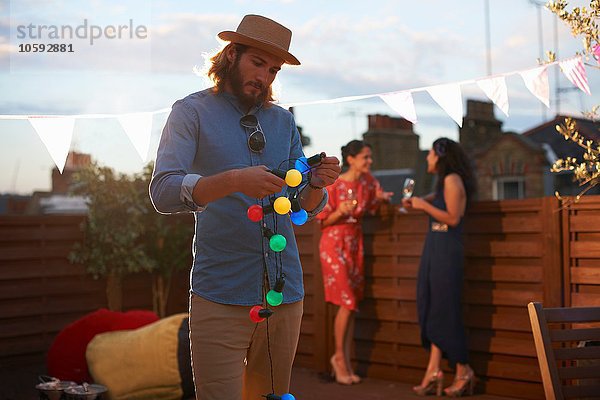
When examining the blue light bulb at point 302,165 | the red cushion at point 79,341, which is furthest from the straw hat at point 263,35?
the red cushion at point 79,341

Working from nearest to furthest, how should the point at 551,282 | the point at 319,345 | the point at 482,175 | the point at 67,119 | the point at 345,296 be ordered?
1. the point at 67,119
2. the point at 551,282
3. the point at 345,296
4. the point at 319,345
5. the point at 482,175

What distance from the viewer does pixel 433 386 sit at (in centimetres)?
508

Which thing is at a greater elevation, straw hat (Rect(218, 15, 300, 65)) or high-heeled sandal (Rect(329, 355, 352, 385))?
straw hat (Rect(218, 15, 300, 65))

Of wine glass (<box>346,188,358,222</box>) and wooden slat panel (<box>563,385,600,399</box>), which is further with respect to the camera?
wine glass (<box>346,188,358,222</box>)

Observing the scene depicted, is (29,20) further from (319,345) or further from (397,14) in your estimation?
(397,14)

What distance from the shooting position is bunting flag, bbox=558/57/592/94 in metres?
4.16

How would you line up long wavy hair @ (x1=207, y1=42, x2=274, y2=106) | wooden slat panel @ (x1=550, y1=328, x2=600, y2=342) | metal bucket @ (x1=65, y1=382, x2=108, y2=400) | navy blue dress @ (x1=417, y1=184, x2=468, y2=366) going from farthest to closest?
navy blue dress @ (x1=417, y1=184, x2=468, y2=366)
metal bucket @ (x1=65, y1=382, x2=108, y2=400)
wooden slat panel @ (x1=550, y1=328, x2=600, y2=342)
long wavy hair @ (x1=207, y1=42, x2=274, y2=106)

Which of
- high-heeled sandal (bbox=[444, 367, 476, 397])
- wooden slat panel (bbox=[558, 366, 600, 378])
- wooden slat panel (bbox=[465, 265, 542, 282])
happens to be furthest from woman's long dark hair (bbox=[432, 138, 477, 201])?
wooden slat panel (bbox=[558, 366, 600, 378])

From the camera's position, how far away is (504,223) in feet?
16.2

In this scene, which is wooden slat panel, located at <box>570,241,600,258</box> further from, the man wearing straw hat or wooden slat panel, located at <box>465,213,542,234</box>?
the man wearing straw hat

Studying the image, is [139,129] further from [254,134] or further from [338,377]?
[254,134]

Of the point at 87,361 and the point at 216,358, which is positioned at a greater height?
the point at 216,358

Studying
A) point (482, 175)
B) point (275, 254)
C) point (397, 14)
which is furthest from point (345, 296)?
point (482, 175)

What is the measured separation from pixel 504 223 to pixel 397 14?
674 centimetres
